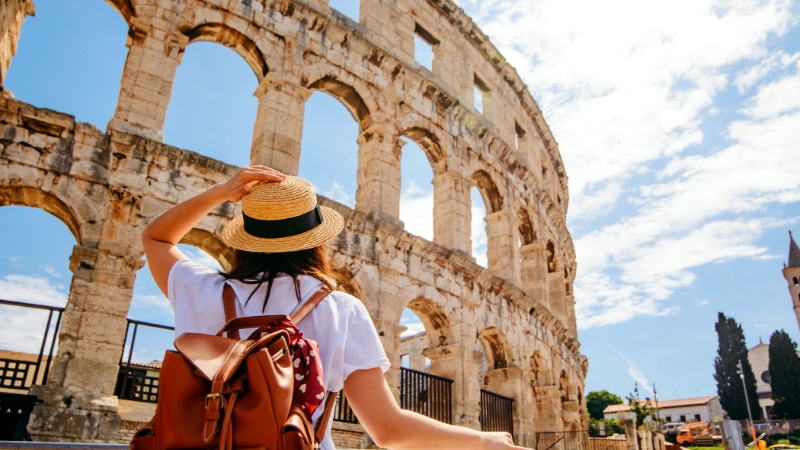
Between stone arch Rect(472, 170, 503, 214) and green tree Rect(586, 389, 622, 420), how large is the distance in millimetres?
46251

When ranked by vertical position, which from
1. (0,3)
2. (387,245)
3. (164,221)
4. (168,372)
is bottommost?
(168,372)

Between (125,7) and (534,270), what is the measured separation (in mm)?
11391

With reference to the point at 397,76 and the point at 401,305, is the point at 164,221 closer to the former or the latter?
the point at 401,305

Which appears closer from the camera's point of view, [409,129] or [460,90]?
[409,129]

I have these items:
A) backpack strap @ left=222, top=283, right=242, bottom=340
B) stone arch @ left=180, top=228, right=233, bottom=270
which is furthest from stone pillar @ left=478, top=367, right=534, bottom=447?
backpack strap @ left=222, top=283, right=242, bottom=340

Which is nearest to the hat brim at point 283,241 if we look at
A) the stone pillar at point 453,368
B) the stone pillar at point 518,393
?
the stone pillar at point 453,368

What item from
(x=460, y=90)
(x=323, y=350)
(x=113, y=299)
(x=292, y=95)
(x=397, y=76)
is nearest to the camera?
(x=323, y=350)

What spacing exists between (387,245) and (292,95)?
3.02 metres

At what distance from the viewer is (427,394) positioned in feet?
34.4

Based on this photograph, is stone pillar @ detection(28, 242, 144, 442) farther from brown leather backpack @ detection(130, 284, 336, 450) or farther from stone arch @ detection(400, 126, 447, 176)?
stone arch @ detection(400, 126, 447, 176)

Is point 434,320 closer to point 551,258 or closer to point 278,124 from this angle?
point 278,124

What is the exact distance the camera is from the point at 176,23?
30.2 ft

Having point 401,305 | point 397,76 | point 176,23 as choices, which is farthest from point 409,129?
point 176,23

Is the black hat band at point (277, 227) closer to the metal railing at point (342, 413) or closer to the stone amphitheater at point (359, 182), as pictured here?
the stone amphitheater at point (359, 182)
